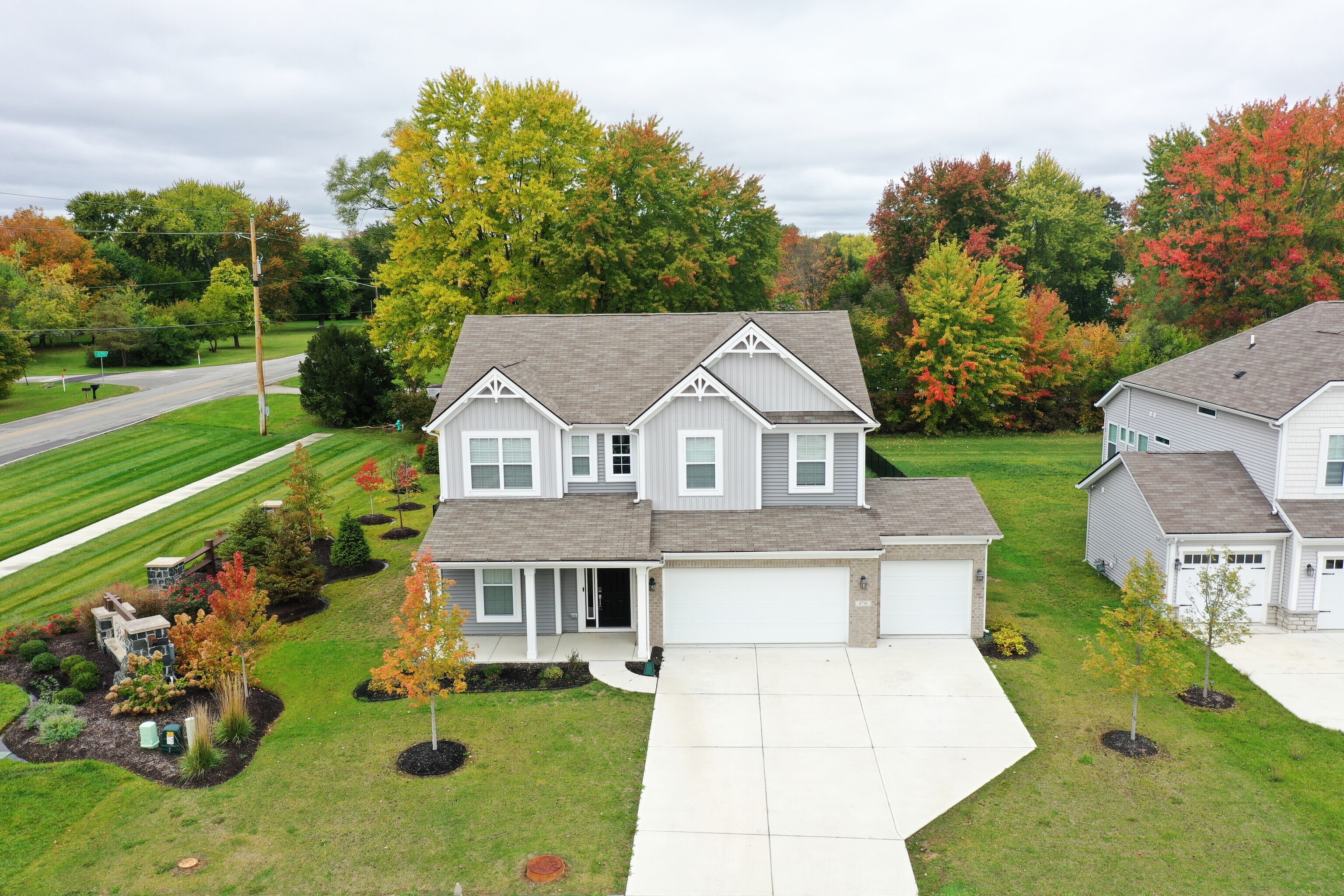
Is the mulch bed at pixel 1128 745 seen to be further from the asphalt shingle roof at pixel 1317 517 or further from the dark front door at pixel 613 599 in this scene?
the dark front door at pixel 613 599

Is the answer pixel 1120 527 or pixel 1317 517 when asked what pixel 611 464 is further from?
pixel 1317 517


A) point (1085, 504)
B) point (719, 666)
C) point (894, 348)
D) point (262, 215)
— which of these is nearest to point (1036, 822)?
point (719, 666)

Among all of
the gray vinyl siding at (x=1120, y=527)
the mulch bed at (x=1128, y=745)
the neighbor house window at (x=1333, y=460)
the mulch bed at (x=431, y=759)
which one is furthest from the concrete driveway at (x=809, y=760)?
the neighbor house window at (x=1333, y=460)

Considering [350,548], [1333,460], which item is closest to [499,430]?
[350,548]

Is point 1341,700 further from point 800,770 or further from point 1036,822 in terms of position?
point 800,770

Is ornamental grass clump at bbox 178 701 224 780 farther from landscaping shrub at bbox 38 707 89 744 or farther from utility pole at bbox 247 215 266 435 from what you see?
utility pole at bbox 247 215 266 435

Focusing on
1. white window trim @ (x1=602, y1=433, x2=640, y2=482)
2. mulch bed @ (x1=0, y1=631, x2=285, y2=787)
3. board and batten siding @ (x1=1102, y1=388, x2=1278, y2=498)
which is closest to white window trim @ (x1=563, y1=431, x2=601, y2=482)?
white window trim @ (x1=602, y1=433, x2=640, y2=482)
